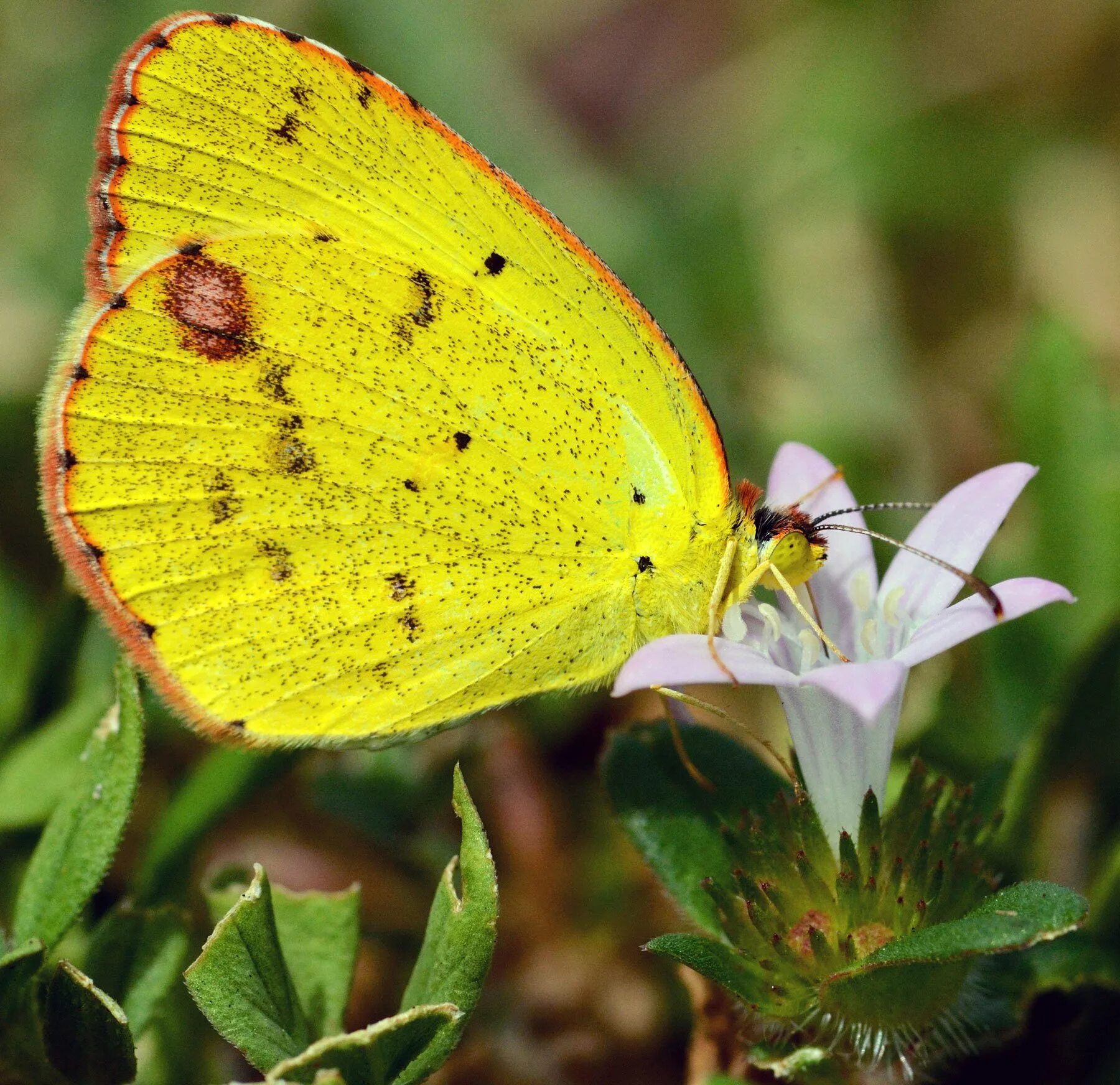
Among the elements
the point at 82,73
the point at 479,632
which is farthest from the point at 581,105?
the point at 479,632

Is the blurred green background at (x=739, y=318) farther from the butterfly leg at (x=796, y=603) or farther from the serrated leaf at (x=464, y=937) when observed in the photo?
the serrated leaf at (x=464, y=937)

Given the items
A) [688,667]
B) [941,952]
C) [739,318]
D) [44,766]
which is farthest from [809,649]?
[739,318]

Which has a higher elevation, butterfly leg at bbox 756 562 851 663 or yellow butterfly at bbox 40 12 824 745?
yellow butterfly at bbox 40 12 824 745

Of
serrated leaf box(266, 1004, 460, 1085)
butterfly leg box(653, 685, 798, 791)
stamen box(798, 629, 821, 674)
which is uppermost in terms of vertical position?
stamen box(798, 629, 821, 674)

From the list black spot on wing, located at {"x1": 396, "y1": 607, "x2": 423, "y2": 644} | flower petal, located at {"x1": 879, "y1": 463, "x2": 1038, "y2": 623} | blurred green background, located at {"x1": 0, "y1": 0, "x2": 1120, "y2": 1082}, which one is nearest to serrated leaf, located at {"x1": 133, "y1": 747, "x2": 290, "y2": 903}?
blurred green background, located at {"x1": 0, "y1": 0, "x2": 1120, "y2": 1082}

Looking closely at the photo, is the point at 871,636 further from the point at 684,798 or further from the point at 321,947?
the point at 321,947

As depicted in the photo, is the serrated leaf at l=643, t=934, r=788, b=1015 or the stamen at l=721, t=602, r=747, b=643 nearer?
the serrated leaf at l=643, t=934, r=788, b=1015

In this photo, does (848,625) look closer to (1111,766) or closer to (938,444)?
(1111,766)

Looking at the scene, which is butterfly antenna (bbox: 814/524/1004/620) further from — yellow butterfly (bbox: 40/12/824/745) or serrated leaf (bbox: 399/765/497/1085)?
serrated leaf (bbox: 399/765/497/1085)
